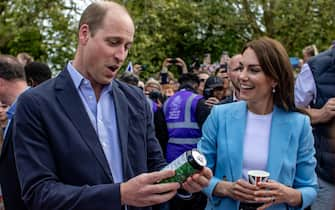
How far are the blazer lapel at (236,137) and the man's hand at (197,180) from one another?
3.35 feet

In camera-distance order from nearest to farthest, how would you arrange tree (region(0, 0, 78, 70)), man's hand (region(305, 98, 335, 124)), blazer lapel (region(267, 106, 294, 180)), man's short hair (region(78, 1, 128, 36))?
man's short hair (region(78, 1, 128, 36))
blazer lapel (region(267, 106, 294, 180))
man's hand (region(305, 98, 335, 124))
tree (region(0, 0, 78, 70))

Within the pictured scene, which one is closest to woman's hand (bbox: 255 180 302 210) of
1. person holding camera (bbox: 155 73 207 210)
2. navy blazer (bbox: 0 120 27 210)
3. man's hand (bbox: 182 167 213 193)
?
man's hand (bbox: 182 167 213 193)

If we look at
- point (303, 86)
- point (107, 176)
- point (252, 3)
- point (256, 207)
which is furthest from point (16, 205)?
point (252, 3)

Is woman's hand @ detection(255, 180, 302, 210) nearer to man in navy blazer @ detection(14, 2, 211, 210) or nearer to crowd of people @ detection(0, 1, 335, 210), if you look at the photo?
crowd of people @ detection(0, 1, 335, 210)

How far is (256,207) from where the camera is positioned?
326 centimetres

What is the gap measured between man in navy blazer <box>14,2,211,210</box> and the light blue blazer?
79 cm

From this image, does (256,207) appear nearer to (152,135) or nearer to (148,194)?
(152,135)

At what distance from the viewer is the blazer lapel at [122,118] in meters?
2.52

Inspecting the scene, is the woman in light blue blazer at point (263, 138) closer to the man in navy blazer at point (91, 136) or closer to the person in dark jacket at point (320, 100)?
the person in dark jacket at point (320, 100)

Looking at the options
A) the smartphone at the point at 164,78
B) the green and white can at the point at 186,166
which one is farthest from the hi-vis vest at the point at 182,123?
the green and white can at the point at 186,166

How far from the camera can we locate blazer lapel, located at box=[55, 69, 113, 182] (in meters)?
2.40

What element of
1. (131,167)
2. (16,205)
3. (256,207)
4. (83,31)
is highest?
(83,31)

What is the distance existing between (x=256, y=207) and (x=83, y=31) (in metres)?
1.47

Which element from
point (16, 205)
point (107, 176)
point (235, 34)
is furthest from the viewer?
point (235, 34)
